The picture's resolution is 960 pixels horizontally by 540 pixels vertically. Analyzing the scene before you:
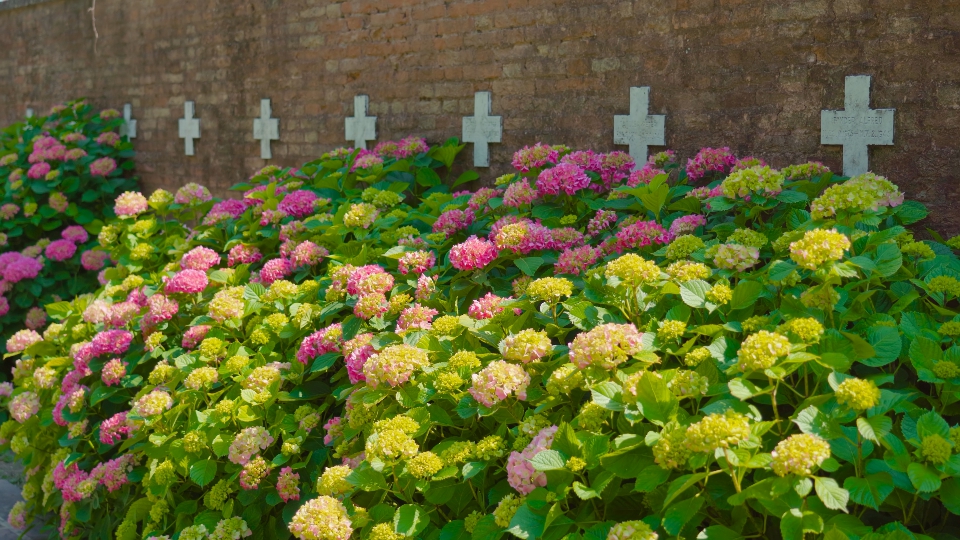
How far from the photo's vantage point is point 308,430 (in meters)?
3.11

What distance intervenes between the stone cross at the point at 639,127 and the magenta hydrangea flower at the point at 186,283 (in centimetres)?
222

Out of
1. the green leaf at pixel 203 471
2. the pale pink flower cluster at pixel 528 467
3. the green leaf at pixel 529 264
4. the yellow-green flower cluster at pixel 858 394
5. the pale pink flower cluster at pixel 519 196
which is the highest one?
the pale pink flower cluster at pixel 519 196

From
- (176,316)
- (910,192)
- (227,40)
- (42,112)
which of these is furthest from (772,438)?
(42,112)

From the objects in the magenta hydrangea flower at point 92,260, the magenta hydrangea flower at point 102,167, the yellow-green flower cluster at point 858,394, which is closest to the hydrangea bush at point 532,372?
the yellow-green flower cluster at point 858,394

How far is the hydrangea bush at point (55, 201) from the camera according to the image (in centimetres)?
650

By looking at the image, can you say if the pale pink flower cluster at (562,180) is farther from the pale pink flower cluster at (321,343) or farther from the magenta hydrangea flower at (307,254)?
the pale pink flower cluster at (321,343)

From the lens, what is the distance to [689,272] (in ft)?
8.61

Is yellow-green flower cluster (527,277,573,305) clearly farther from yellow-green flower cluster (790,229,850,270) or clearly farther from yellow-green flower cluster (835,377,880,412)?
yellow-green flower cluster (835,377,880,412)

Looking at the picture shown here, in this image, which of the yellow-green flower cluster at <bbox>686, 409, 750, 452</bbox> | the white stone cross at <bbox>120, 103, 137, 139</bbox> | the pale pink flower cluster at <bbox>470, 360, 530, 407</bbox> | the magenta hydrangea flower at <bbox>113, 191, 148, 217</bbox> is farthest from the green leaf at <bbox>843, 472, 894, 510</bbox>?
the white stone cross at <bbox>120, 103, 137, 139</bbox>

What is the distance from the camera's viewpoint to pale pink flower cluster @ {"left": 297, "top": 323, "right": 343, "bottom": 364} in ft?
10.6

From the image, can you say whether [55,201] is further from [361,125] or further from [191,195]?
[361,125]

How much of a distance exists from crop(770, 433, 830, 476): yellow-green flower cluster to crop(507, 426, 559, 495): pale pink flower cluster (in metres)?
0.58

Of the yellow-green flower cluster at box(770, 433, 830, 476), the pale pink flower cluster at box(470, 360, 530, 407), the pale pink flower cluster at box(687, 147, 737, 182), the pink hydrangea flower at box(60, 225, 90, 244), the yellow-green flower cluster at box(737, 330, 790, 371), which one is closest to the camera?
the yellow-green flower cluster at box(770, 433, 830, 476)

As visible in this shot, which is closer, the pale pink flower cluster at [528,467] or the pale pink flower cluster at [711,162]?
the pale pink flower cluster at [528,467]
